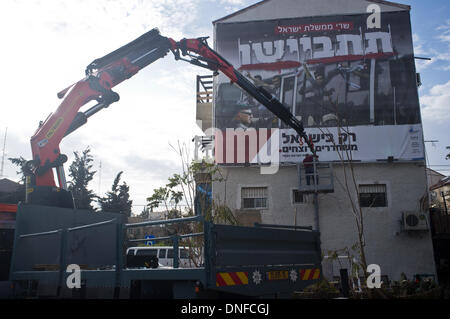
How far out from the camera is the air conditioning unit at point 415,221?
16.4 m

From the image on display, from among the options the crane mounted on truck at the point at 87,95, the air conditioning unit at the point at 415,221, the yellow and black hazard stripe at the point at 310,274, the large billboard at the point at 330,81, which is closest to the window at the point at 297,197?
the large billboard at the point at 330,81

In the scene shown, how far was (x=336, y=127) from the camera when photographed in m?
17.7

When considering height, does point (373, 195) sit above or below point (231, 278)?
above

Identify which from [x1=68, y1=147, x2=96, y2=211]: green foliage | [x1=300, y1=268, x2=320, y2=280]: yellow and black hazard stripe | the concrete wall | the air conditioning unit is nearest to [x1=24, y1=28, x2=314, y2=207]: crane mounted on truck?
[x1=300, y1=268, x2=320, y2=280]: yellow and black hazard stripe

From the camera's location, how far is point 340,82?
1789 centimetres

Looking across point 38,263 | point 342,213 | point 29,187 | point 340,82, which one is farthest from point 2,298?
point 340,82

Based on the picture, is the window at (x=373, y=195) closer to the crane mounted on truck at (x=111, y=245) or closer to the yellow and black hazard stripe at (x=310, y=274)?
the crane mounted on truck at (x=111, y=245)

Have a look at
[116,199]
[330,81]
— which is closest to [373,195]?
[330,81]

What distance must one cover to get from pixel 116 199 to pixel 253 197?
19.9 m

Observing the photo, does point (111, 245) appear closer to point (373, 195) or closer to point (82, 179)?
point (373, 195)

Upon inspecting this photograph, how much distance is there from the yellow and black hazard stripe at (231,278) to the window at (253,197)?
1355 centimetres

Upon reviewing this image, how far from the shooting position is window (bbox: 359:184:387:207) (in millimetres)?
17406
